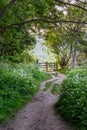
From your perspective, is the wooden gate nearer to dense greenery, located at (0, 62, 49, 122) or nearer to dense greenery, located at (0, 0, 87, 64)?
dense greenery, located at (0, 62, 49, 122)

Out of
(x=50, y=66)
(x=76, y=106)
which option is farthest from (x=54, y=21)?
(x=50, y=66)

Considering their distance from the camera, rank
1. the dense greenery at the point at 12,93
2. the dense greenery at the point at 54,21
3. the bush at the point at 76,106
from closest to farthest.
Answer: the bush at the point at 76,106 < the dense greenery at the point at 54,21 < the dense greenery at the point at 12,93

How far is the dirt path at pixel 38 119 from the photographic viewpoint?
897cm

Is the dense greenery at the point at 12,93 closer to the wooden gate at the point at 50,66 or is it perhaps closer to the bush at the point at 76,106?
the bush at the point at 76,106

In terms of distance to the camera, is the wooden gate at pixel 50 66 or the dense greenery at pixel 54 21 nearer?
the dense greenery at pixel 54 21

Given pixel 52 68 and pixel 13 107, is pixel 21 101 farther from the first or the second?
pixel 52 68

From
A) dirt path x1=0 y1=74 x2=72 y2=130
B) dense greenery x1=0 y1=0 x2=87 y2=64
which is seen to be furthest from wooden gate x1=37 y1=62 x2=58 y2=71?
dirt path x1=0 y1=74 x2=72 y2=130

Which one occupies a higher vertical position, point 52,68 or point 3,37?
point 3,37

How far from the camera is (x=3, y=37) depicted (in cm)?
1391

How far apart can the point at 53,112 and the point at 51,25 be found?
354 centimetres

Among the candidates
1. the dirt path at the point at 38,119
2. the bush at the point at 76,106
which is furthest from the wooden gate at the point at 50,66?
the bush at the point at 76,106

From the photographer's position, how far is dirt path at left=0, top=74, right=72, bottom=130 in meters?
8.97

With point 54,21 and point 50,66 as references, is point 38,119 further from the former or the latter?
point 50,66

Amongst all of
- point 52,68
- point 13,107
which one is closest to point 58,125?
point 13,107
